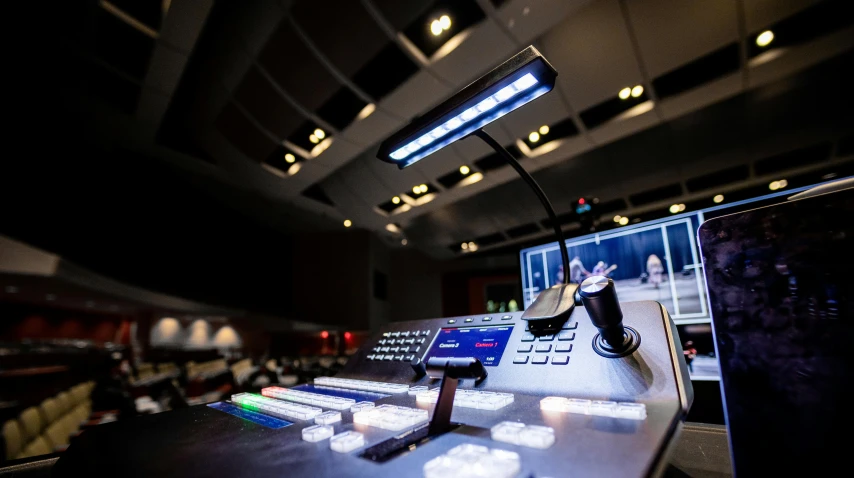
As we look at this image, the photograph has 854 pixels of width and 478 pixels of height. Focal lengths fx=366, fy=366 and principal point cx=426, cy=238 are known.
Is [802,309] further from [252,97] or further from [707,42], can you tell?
[252,97]

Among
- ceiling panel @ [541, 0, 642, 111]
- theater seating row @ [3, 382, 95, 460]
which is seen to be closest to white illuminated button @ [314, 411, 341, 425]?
theater seating row @ [3, 382, 95, 460]

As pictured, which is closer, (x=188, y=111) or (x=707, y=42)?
(x=707, y=42)

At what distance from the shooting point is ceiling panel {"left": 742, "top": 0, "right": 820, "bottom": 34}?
127 inches

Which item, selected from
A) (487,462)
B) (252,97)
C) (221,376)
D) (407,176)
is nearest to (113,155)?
(252,97)

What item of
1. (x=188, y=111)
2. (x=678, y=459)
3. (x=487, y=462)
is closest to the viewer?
(x=487, y=462)

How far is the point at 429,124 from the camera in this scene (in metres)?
0.76

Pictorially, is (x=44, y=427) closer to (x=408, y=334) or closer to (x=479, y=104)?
(x=408, y=334)

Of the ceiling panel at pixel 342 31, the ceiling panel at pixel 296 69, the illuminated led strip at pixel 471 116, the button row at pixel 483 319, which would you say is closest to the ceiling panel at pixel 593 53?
the ceiling panel at pixel 342 31

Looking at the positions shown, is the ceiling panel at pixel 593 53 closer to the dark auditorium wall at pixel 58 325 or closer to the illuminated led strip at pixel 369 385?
the illuminated led strip at pixel 369 385

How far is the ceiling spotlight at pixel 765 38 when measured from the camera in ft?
11.6

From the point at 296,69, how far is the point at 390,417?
4.70 m

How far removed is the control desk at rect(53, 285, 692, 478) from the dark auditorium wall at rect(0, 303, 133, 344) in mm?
15198

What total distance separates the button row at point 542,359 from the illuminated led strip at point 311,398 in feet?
0.92

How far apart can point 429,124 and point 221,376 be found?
20.2 ft
